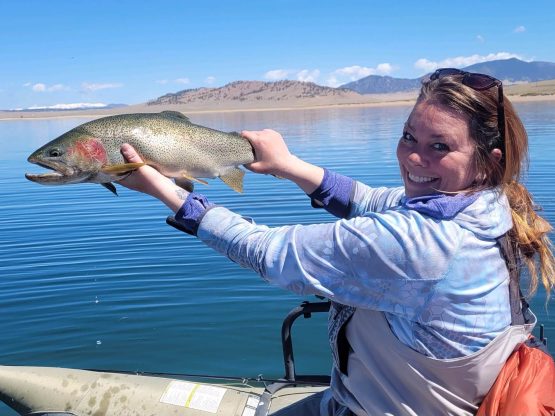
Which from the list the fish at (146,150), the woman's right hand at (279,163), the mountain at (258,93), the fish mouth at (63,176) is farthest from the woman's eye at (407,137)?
the mountain at (258,93)

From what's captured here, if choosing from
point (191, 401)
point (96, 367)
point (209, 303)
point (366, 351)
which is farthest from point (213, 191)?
point (366, 351)

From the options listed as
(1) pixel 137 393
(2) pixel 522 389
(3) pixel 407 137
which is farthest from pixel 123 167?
(2) pixel 522 389

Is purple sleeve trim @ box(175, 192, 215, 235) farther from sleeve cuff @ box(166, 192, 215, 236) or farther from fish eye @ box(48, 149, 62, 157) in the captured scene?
fish eye @ box(48, 149, 62, 157)

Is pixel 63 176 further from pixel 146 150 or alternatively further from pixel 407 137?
pixel 407 137

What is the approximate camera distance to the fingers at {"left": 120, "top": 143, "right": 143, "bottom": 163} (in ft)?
10.6

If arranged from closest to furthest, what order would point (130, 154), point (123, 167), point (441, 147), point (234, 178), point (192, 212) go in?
1. point (441, 147)
2. point (192, 212)
3. point (123, 167)
4. point (130, 154)
5. point (234, 178)

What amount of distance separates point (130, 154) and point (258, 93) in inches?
6560

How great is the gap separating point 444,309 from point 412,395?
449mm

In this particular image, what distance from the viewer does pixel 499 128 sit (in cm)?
243

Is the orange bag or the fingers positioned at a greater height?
the fingers

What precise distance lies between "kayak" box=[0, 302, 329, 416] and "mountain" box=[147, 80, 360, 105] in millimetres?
143743

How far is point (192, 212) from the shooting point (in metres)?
2.57

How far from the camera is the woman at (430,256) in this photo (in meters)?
2.24

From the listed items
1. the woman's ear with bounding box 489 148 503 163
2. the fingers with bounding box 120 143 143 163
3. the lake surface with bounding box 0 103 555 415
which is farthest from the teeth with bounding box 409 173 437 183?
the lake surface with bounding box 0 103 555 415
